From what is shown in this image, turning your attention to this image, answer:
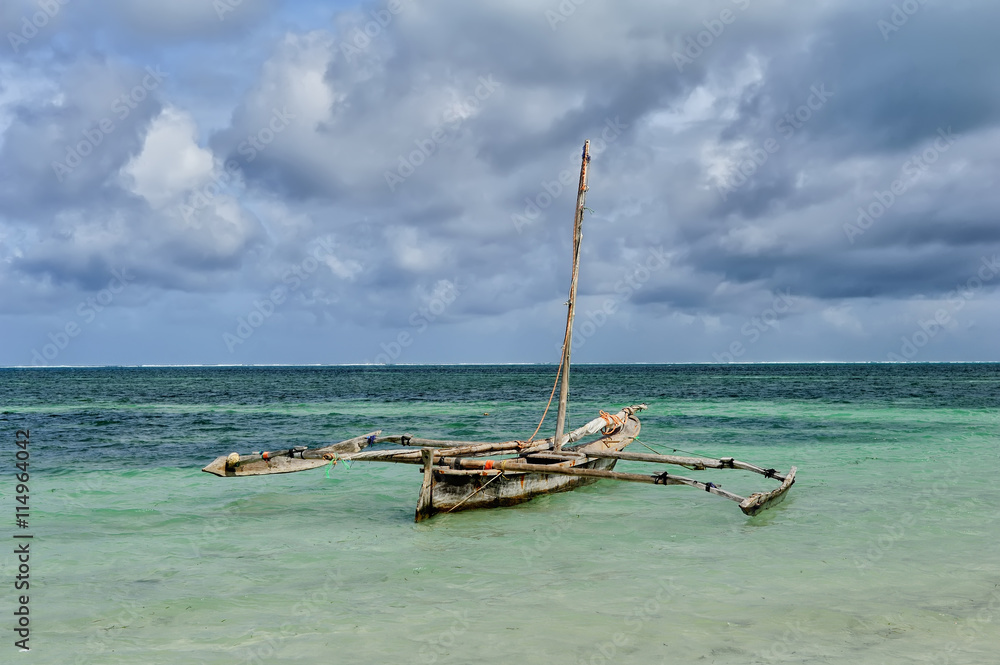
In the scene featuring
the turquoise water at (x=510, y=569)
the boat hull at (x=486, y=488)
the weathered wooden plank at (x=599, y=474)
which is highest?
the weathered wooden plank at (x=599, y=474)

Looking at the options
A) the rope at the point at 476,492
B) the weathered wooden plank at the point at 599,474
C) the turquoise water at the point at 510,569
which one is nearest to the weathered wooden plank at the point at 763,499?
the weathered wooden plank at the point at 599,474

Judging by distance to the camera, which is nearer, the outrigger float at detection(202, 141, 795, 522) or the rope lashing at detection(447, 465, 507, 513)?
the outrigger float at detection(202, 141, 795, 522)

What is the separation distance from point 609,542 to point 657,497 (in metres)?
3.86

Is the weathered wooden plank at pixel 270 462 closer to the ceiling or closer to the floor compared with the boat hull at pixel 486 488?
closer to the ceiling

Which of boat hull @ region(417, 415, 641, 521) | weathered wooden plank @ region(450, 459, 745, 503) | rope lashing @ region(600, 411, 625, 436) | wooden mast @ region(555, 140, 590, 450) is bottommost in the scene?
boat hull @ region(417, 415, 641, 521)

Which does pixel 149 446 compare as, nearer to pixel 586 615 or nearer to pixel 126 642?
pixel 126 642

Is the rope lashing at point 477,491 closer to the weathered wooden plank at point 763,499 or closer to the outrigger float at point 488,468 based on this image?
the outrigger float at point 488,468

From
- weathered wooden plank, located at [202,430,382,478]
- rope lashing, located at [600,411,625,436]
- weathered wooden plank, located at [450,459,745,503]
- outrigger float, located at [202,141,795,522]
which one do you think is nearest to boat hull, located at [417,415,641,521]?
outrigger float, located at [202,141,795,522]

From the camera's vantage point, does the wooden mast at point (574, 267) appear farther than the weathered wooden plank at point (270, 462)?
Yes

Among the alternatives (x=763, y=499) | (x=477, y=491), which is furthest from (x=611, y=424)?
(x=477, y=491)

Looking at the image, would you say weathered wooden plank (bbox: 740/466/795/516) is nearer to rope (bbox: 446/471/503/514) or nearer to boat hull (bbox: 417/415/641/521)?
boat hull (bbox: 417/415/641/521)

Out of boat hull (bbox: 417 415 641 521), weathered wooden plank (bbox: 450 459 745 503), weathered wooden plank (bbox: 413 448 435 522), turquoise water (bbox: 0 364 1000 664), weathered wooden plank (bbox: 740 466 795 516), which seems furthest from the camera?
boat hull (bbox: 417 415 641 521)

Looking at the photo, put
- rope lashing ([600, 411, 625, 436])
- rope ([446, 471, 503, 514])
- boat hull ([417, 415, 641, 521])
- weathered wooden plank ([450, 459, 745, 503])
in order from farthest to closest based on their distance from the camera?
1. rope lashing ([600, 411, 625, 436])
2. rope ([446, 471, 503, 514])
3. boat hull ([417, 415, 641, 521])
4. weathered wooden plank ([450, 459, 745, 503])

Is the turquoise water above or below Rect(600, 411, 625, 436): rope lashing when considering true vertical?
below
